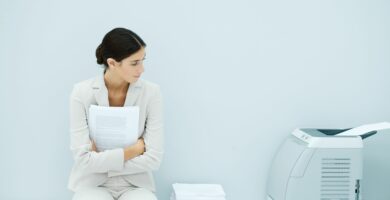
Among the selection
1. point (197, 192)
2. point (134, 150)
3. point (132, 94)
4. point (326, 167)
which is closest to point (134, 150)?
point (134, 150)

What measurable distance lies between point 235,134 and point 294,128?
1.03 ft

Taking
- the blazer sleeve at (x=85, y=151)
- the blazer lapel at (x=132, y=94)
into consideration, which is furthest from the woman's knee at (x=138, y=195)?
the blazer lapel at (x=132, y=94)

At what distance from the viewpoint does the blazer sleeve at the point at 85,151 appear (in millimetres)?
1979

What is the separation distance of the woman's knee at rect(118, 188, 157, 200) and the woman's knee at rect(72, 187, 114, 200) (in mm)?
61

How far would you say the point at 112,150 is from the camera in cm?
200

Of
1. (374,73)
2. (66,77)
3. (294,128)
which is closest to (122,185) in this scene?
(66,77)

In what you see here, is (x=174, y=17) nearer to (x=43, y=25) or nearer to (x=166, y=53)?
(x=166, y=53)

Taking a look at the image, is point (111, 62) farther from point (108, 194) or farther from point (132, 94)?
point (108, 194)

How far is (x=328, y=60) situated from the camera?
251 cm

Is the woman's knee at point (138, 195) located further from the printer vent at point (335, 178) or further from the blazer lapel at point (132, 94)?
the printer vent at point (335, 178)

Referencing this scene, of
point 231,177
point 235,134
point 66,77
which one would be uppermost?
point 66,77

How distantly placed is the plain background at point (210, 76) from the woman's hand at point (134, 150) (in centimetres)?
40

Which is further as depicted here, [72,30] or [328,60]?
[328,60]

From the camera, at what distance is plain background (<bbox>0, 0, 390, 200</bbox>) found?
92.4 inches
